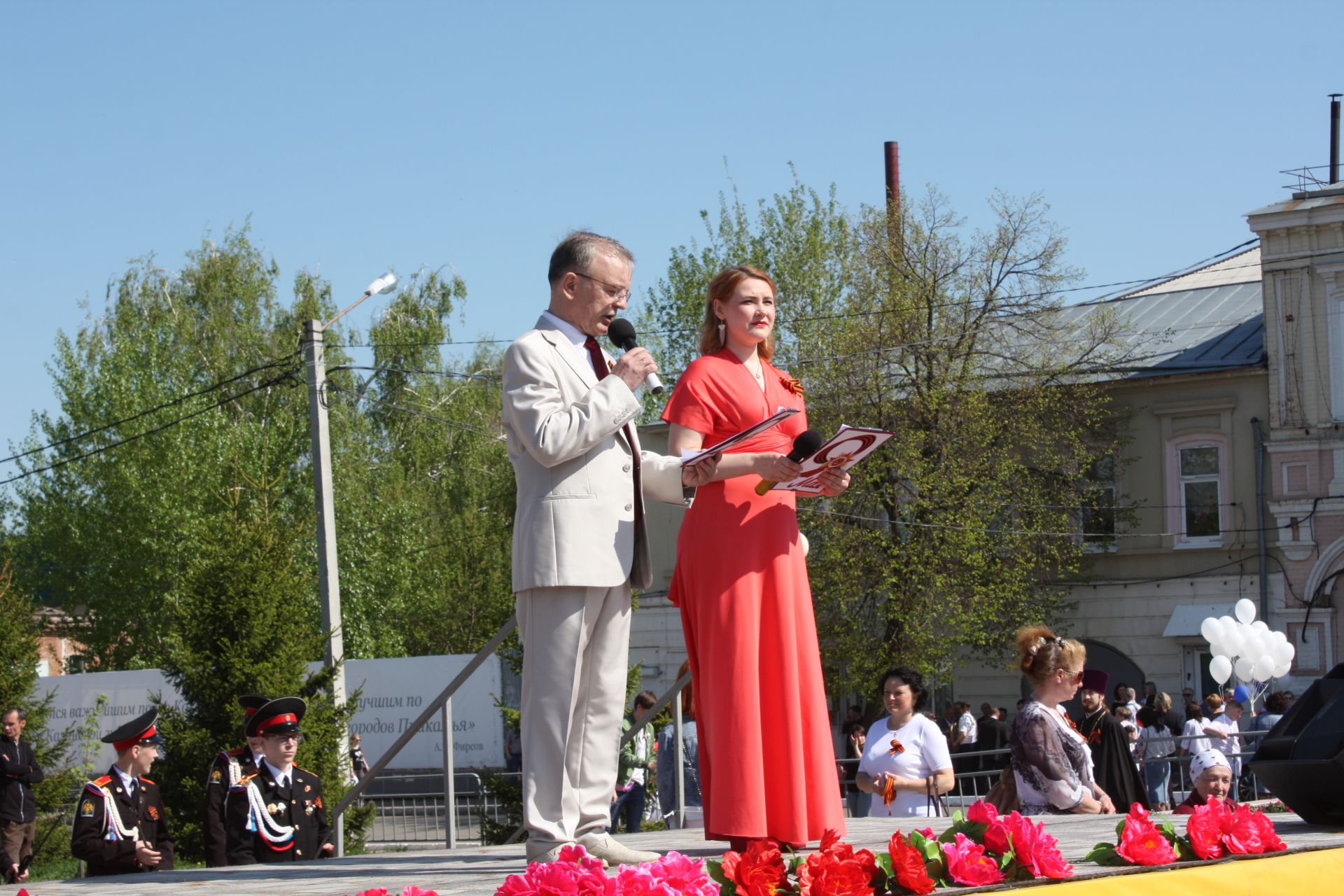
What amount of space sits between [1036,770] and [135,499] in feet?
108

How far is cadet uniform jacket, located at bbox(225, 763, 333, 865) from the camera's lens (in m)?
7.95

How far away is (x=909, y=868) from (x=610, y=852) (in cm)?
115

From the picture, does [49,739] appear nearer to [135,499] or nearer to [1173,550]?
[135,499]

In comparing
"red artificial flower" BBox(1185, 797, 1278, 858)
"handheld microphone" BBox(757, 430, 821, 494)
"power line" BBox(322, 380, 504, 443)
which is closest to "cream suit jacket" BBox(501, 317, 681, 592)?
"handheld microphone" BBox(757, 430, 821, 494)

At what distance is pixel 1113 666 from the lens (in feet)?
108

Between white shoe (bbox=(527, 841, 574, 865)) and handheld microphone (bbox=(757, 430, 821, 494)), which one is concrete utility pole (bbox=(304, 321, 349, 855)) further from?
handheld microphone (bbox=(757, 430, 821, 494))

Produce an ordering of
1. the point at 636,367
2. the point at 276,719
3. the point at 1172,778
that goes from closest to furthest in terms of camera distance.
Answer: the point at 636,367
the point at 276,719
the point at 1172,778

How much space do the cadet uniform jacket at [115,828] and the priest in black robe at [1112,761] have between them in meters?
4.92

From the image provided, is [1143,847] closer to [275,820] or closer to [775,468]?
[775,468]

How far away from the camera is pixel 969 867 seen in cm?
395

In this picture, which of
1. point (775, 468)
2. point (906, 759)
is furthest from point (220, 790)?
point (775, 468)

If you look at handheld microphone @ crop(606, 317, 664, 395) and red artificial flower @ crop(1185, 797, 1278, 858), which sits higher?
handheld microphone @ crop(606, 317, 664, 395)

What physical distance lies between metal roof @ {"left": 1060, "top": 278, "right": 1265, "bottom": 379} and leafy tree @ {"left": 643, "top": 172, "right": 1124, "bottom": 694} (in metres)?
1.69

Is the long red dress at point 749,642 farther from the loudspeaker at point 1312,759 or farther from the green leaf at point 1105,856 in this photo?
the loudspeaker at point 1312,759
